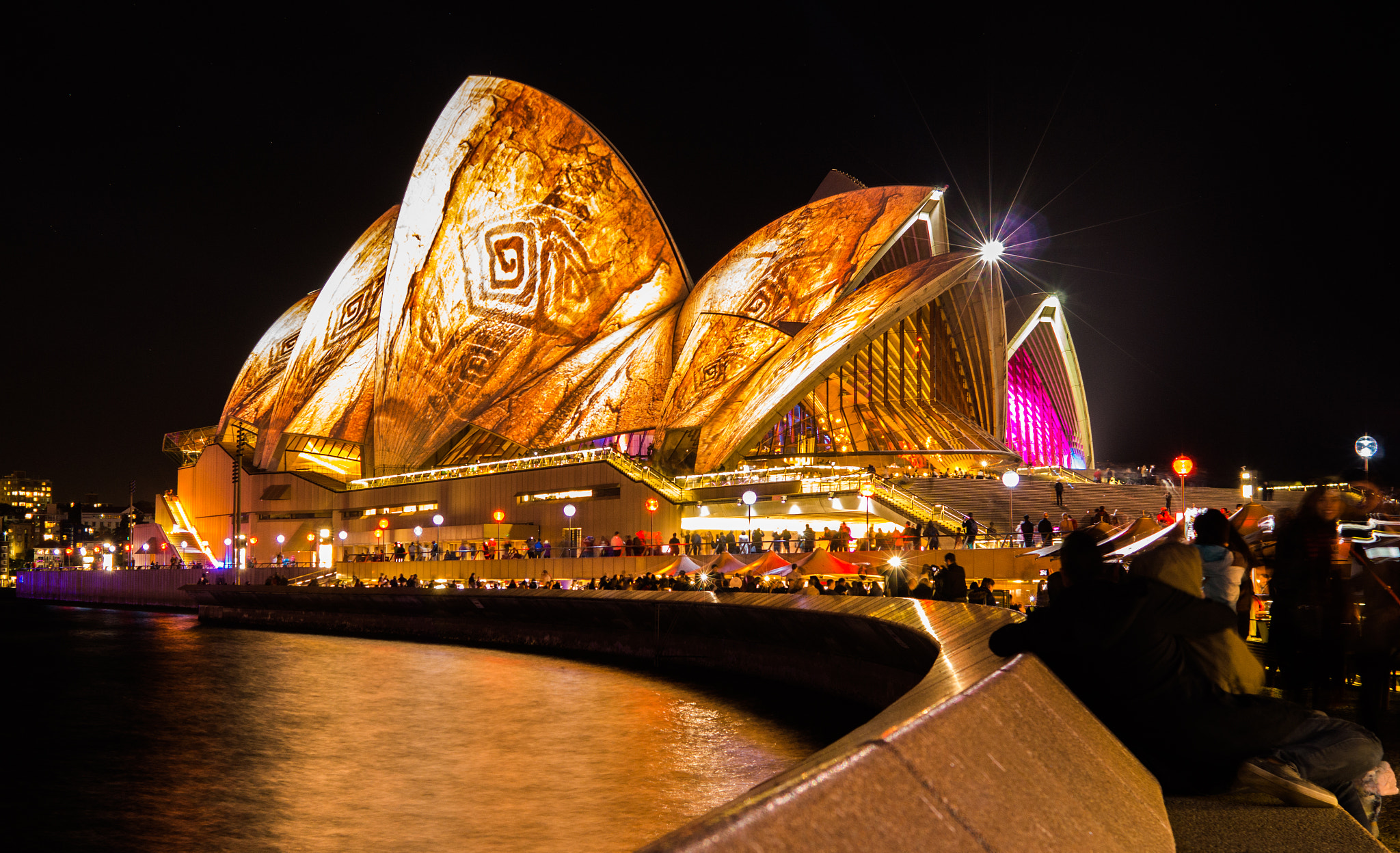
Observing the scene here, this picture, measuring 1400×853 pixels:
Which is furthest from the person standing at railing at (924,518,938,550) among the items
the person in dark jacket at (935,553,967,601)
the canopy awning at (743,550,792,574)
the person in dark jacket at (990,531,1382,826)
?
the person in dark jacket at (990,531,1382,826)

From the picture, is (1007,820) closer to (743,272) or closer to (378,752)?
(378,752)

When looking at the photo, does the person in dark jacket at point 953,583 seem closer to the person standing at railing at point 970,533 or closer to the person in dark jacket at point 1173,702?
the person in dark jacket at point 1173,702

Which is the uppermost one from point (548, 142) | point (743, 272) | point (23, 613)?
point (548, 142)

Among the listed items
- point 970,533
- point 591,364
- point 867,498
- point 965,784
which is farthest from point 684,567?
point 965,784

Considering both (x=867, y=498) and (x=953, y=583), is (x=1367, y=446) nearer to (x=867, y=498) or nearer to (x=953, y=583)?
(x=867, y=498)

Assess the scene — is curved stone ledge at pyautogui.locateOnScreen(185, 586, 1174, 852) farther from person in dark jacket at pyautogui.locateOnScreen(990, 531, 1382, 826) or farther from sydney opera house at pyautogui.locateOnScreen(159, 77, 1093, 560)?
sydney opera house at pyautogui.locateOnScreen(159, 77, 1093, 560)

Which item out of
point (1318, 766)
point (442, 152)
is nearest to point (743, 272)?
point (442, 152)
